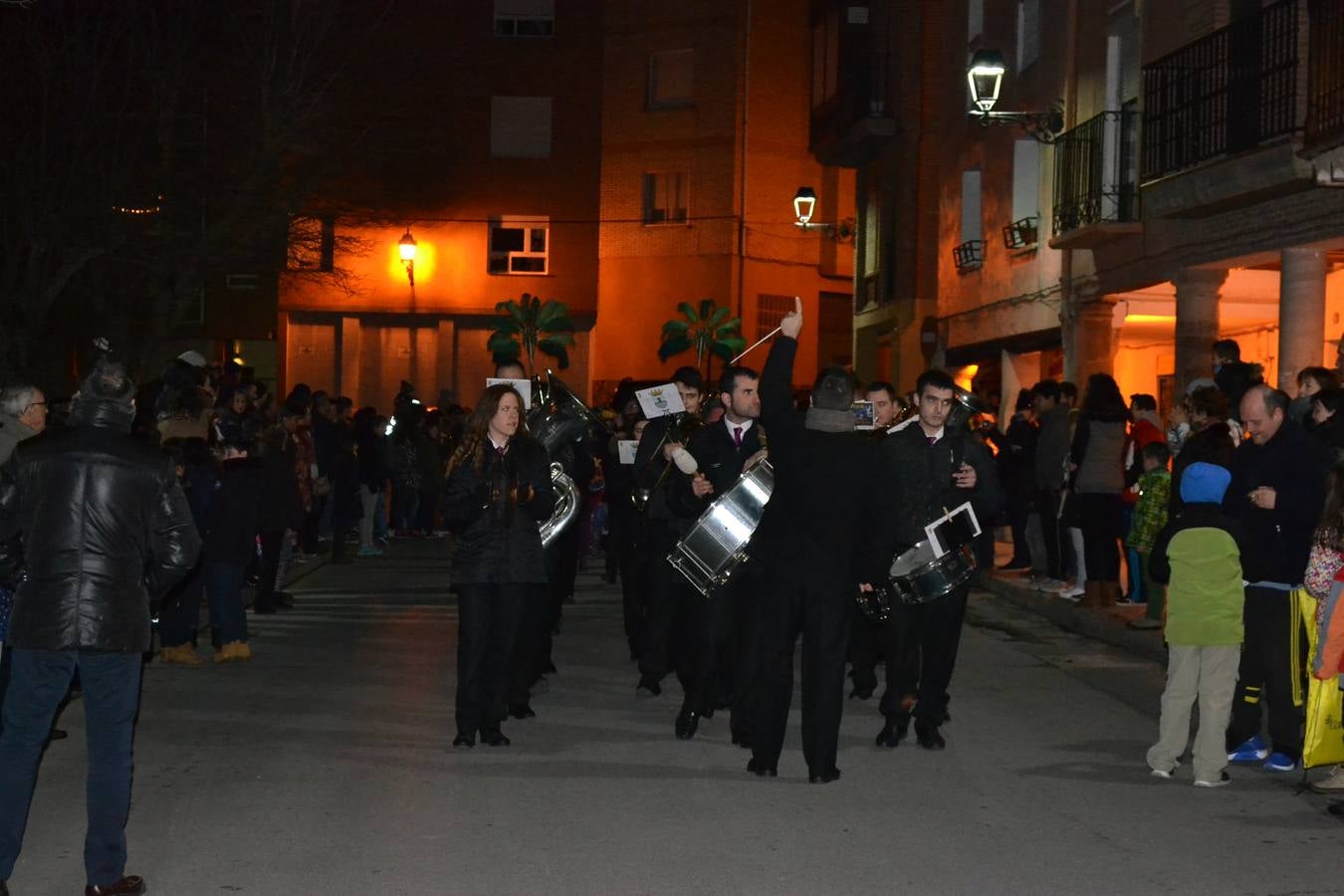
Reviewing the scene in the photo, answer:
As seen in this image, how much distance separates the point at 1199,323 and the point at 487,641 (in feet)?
46.4

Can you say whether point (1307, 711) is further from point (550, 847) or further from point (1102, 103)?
point (1102, 103)

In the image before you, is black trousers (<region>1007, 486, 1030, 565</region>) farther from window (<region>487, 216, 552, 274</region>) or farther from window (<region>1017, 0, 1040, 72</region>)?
window (<region>487, 216, 552, 274</region>)

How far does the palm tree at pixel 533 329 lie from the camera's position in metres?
46.5

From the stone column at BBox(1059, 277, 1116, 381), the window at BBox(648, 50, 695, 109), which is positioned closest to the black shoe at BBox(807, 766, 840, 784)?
the stone column at BBox(1059, 277, 1116, 381)

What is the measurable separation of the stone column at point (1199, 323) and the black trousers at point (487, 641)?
1371 cm

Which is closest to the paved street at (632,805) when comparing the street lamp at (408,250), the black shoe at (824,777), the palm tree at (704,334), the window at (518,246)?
the black shoe at (824,777)

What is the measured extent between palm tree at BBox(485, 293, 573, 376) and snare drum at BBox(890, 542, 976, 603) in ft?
120

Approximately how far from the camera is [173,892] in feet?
21.9

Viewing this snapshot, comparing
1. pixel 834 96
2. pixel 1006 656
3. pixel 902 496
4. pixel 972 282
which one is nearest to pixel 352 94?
pixel 834 96

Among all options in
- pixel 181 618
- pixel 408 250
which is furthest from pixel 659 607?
pixel 408 250

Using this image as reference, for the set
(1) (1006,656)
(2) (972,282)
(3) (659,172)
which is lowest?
(1) (1006,656)

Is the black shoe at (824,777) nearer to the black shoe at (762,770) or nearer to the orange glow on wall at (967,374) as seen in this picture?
the black shoe at (762,770)

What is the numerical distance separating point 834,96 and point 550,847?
1300 inches

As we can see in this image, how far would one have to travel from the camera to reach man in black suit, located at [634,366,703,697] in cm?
1150
